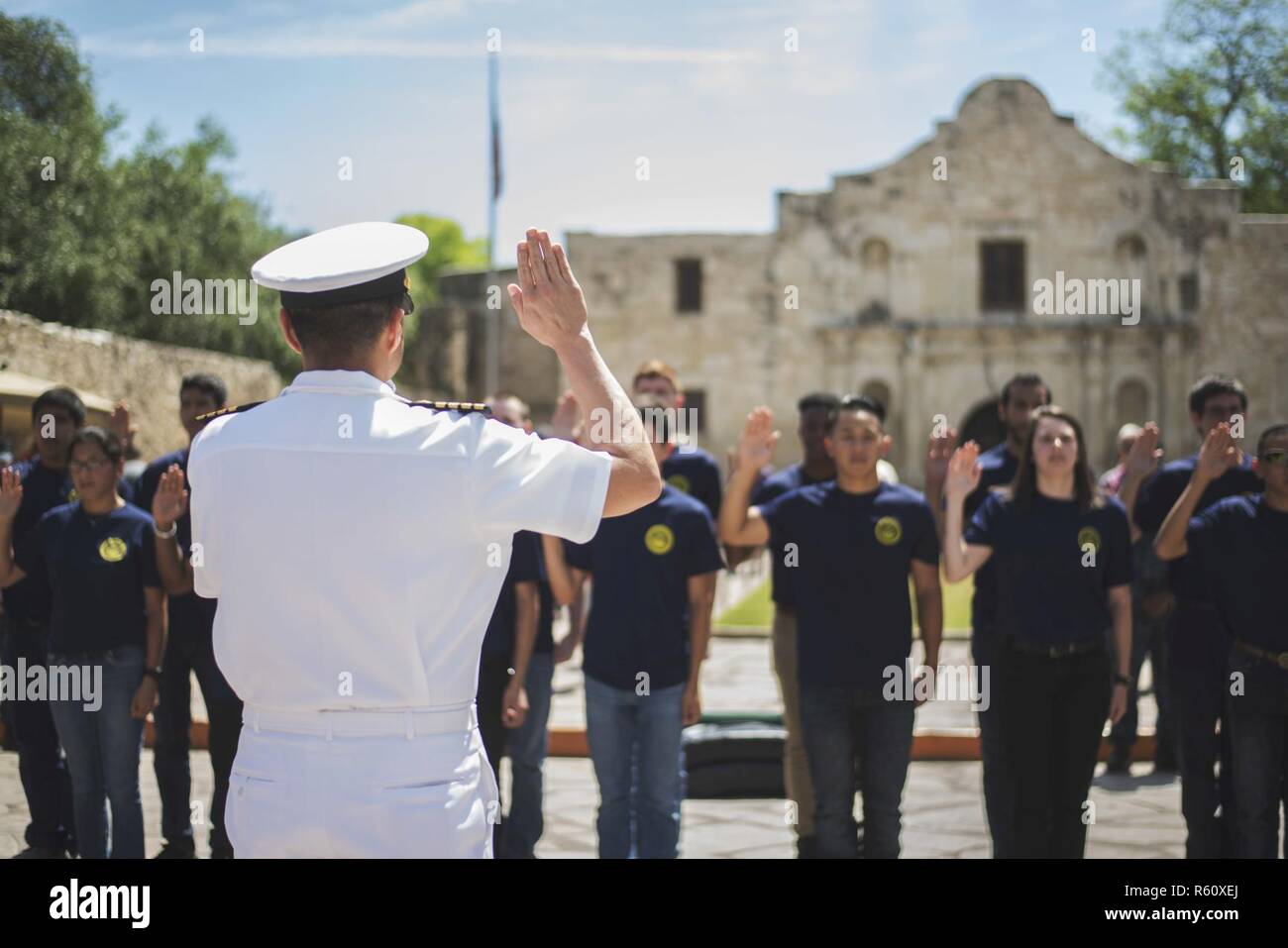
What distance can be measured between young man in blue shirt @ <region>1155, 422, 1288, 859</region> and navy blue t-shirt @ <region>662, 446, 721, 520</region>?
2.46 m

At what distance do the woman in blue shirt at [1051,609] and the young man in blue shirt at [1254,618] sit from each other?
17.3 inches

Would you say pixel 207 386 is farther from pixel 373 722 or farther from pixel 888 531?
pixel 373 722

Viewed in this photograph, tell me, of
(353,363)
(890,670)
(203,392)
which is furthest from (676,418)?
(353,363)

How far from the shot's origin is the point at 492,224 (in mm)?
29438

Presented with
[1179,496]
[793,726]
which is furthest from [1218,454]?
[793,726]

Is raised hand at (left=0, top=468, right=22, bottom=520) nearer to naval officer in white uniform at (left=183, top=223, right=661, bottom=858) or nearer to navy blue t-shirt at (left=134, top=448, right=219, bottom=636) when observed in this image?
navy blue t-shirt at (left=134, top=448, right=219, bottom=636)

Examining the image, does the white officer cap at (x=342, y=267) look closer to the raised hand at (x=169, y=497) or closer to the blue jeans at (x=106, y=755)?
the raised hand at (x=169, y=497)

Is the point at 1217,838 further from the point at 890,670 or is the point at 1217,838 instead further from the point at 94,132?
the point at 94,132

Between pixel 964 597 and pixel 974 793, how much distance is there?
11751 mm

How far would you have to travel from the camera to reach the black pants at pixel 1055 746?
572 cm

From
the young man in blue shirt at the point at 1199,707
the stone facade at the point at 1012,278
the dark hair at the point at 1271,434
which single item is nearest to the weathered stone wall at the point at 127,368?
the young man in blue shirt at the point at 1199,707

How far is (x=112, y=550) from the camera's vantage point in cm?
626

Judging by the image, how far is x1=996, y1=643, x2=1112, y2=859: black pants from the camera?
5.72 m

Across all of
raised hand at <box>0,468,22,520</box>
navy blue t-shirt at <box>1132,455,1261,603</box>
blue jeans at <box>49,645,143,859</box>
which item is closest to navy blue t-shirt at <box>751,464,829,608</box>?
navy blue t-shirt at <box>1132,455,1261,603</box>
